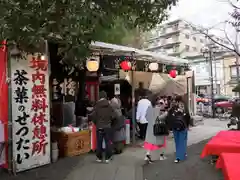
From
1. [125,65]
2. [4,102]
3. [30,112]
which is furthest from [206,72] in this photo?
[4,102]

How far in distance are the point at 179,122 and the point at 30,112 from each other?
12.2 feet

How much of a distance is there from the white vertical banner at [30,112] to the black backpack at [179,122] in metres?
3.27

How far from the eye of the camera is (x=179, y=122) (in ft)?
24.0

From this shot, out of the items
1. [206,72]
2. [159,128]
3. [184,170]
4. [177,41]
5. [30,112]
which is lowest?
[184,170]

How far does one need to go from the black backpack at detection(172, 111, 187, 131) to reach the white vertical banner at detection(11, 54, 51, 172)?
3.27 m

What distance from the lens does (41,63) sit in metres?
7.26

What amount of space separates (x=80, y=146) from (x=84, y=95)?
3402mm

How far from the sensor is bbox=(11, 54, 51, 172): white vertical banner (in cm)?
669

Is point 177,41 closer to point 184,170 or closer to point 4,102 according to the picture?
point 184,170

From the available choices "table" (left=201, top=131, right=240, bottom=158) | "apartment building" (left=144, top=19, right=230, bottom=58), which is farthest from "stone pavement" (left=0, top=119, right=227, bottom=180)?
"apartment building" (left=144, top=19, right=230, bottom=58)

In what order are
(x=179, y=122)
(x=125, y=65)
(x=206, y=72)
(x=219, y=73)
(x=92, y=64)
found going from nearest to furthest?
(x=179, y=122), (x=92, y=64), (x=125, y=65), (x=219, y=73), (x=206, y=72)

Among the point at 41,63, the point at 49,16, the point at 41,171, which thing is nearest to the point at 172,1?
the point at 49,16

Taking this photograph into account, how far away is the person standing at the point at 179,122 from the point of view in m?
7.35

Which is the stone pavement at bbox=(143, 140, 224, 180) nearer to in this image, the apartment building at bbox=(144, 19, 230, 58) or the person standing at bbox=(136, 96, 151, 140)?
the person standing at bbox=(136, 96, 151, 140)
